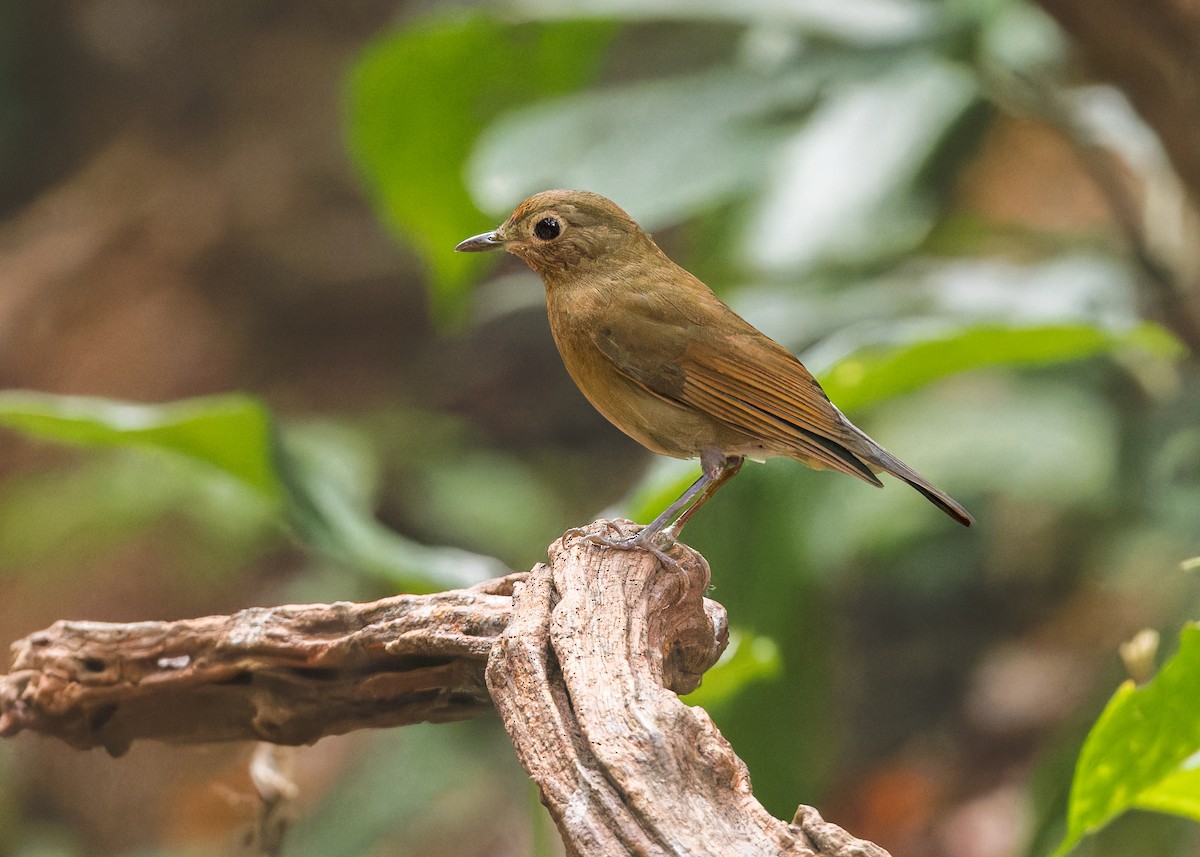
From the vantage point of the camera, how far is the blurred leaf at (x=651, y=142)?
399cm

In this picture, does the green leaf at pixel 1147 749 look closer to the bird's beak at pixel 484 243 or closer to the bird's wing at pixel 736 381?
the bird's wing at pixel 736 381

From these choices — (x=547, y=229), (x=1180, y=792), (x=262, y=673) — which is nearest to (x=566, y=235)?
(x=547, y=229)

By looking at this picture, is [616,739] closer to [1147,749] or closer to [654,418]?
[1147,749]

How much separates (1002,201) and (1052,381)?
131 inches

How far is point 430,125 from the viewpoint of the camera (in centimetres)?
440

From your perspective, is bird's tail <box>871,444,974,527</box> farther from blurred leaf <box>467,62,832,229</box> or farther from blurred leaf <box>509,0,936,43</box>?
blurred leaf <box>509,0,936,43</box>

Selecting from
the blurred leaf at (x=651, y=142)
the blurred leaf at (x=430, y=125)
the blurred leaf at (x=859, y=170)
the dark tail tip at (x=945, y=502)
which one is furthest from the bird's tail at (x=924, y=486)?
the blurred leaf at (x=859, y=170)

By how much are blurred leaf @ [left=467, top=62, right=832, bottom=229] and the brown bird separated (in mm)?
796

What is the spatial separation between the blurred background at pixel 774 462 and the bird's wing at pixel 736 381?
386mm

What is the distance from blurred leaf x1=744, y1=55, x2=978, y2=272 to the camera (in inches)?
187

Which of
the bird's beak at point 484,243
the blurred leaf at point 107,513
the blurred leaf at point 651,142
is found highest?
the blurred leaf at point 107,513

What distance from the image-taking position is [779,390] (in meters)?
2.84

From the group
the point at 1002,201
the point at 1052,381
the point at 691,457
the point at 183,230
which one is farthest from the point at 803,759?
the point at 183,230

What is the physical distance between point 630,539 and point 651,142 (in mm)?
2163
